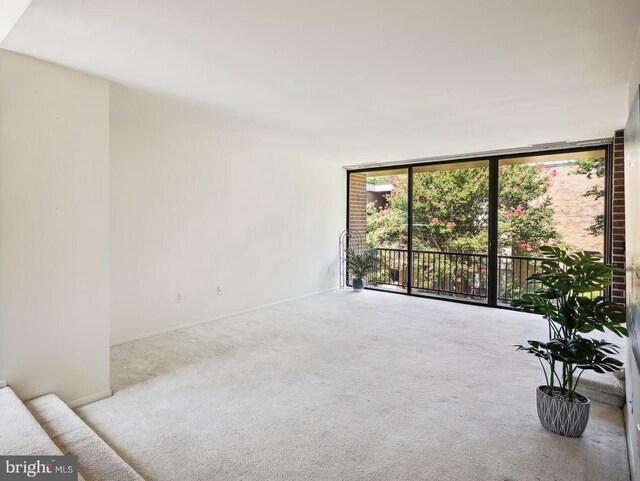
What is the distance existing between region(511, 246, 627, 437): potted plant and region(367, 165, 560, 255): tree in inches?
146

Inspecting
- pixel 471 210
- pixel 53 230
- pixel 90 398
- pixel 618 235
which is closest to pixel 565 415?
pixel 618 235

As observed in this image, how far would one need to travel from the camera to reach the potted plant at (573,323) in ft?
6.88

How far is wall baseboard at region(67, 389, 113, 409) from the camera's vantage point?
258cm

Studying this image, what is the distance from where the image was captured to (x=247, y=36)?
209 cm

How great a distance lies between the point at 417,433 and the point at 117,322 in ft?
10.3

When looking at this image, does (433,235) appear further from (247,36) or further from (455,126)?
(247,36)

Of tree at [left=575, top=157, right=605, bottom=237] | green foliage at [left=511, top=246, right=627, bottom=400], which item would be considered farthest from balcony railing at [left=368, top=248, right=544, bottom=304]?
green foliage at [left=511, top=246, right=627, bottom=400]

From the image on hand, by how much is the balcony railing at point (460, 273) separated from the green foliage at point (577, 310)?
3.60m

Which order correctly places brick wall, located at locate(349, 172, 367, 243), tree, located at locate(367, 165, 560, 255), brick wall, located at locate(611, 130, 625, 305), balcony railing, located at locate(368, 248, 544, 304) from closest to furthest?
brick wall, located at locate(611, 130, 625, 305) < balcony railing, located at locate(368, 248, 544, 304) < tree, located at locate(367, 165, 560, 255) < brick wall, located at locate(349, 172, 367, 243)

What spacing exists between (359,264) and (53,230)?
16.4 ft

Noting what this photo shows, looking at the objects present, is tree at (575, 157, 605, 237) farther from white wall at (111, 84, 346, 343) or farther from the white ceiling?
white wall at (111, 84, 346, 343)

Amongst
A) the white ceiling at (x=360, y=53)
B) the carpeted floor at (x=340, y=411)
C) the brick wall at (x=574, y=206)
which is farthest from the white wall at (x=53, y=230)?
the brick wall at (x=574, y=206)

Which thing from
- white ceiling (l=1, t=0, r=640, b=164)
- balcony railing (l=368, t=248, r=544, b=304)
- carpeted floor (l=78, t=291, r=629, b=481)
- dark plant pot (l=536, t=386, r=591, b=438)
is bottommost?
carpeted floor (l=78, t=291, r=629, b=481)

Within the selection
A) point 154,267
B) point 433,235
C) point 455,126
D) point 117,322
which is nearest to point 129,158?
point 154,267
